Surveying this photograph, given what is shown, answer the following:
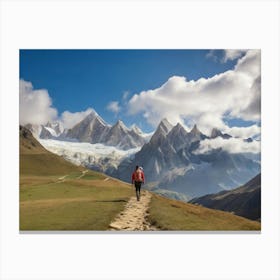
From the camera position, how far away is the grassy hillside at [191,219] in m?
24.5

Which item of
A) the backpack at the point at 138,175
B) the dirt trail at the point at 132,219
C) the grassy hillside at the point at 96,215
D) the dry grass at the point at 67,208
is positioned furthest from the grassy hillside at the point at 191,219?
the dry grass at the point at 67,208

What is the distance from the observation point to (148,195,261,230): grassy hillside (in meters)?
24.5

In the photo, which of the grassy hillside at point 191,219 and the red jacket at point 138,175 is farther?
the red jacket at point 138,175

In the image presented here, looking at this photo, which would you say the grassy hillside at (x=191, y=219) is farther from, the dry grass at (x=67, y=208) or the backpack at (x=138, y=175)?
the dry grass at (x=67, y=208)

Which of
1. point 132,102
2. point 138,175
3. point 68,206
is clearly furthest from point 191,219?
point 132,102

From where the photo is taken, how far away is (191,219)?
26188mm

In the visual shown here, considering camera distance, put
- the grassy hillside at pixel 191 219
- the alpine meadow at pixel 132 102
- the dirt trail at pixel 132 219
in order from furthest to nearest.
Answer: the alpine meadow at pixel 132 102 < the grassy hillside at pixel 191 219 < the dirt trail at pixel 132 219

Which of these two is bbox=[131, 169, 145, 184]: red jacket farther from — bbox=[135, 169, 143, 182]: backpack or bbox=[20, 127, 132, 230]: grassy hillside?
bbox=[20, 127, 132, 230]: grassy hillside

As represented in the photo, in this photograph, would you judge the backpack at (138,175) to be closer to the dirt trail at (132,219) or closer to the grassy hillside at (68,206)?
the dirt trail at (132,219)

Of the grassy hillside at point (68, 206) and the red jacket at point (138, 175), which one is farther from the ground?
the red jacket at point (138, 175)

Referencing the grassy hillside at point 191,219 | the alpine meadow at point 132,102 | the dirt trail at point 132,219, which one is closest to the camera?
the dirt trail at point 132,219

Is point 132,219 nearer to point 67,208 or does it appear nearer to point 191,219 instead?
point 191,219

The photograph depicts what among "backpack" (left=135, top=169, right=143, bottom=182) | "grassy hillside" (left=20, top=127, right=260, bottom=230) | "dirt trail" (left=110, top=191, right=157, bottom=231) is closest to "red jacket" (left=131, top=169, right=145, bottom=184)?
"backpack" (left=135, top=169, right=143, bottom=182)
